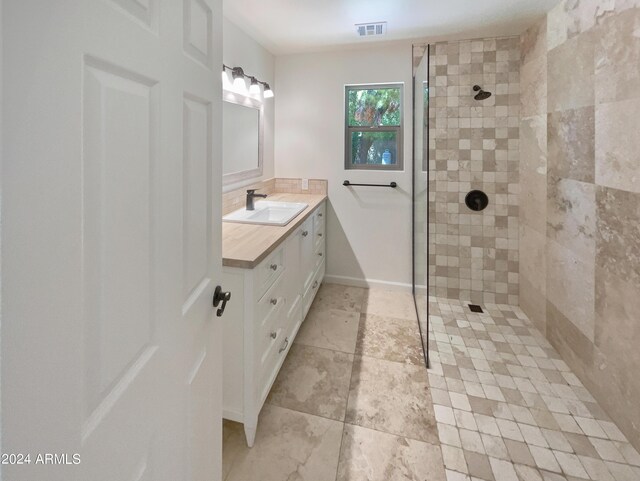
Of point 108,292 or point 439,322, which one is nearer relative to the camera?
point 108,292

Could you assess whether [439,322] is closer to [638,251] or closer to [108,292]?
[638,251]

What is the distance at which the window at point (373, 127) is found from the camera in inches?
121

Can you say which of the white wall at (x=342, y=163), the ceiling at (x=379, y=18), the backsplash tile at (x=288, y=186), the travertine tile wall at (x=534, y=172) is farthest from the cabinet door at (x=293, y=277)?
the travertine tile wall at (x=534, y=172)

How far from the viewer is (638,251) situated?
1.46 m

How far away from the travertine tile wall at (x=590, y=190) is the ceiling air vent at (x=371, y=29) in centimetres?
110

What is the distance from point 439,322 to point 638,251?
140 centimetres

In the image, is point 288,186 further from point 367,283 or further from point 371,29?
point 371,29

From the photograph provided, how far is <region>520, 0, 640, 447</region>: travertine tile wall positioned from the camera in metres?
1.50

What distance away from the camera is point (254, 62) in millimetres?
2773

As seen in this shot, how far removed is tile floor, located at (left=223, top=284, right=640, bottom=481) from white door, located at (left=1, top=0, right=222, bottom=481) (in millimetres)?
795

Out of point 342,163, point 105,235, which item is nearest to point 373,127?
point 342,163

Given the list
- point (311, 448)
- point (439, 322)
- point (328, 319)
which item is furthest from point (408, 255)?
point (311, 448)

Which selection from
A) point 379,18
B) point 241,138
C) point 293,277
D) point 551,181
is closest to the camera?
point 293,277

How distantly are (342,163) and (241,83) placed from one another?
3.78ft
